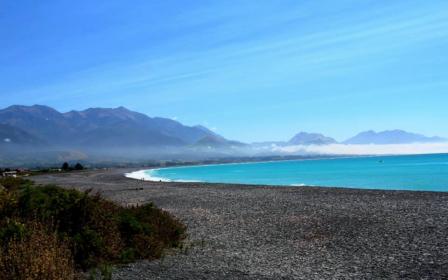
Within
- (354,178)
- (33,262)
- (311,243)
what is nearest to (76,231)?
(33,262)

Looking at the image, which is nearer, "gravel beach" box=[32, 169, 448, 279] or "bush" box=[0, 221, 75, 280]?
"bush" box=[0, 221, 75, 280]

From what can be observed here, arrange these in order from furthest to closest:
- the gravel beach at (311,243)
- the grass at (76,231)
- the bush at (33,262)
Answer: the gravel beach at (311,243)
the grass at (76,231)
the bush at (33,262)

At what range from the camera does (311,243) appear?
15883 millimetres

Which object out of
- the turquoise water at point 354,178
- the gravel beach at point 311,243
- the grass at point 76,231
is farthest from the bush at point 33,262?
the turquoise water at point 354,178

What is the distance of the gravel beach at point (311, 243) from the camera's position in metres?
11.8

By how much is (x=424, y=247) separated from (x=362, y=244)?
1.82 meters

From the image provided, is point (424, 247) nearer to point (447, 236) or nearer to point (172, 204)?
point (447, 236)

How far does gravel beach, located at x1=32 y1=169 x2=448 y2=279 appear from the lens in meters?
11.8

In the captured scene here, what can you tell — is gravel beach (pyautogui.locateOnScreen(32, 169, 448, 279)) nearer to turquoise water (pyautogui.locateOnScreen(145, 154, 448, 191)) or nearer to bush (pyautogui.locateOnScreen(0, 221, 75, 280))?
bush (pyautogui.locateOnScreen(0, 221, 75, 280))

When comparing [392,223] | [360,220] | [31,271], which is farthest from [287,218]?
[31,271]

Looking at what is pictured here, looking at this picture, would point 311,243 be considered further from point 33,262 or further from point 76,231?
point 33,262

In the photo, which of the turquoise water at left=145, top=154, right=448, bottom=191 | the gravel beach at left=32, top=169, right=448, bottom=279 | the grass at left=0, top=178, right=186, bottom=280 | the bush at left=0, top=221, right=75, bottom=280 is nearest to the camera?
the bush at left=0, top=221, right=75, bottom=280

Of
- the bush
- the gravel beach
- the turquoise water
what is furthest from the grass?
the turquoise water

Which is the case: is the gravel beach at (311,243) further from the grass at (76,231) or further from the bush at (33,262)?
the bush at (33,262)
